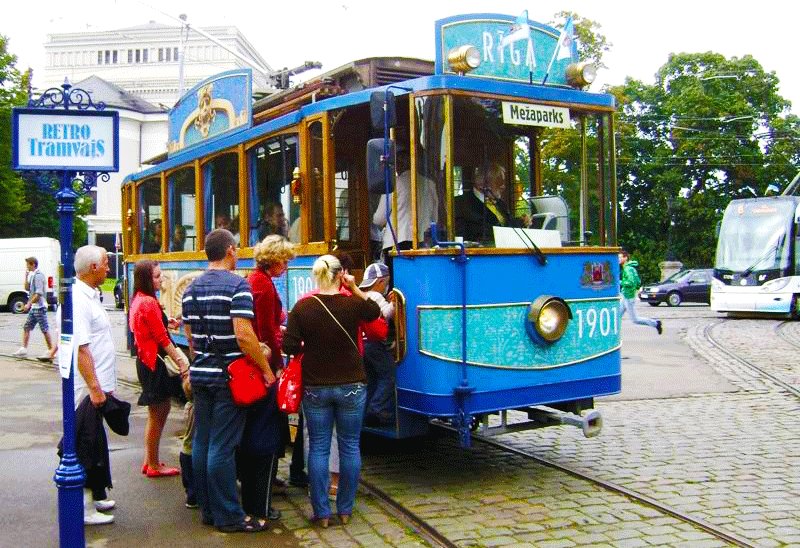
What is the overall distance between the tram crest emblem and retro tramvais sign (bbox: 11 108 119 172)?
3.56 m

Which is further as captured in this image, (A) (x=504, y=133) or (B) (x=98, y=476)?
(A) (x=504, y=133)

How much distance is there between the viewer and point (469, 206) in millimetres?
6805

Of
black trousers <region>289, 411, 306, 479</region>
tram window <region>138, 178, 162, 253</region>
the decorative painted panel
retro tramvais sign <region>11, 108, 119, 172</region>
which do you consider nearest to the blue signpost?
retro tramvais sign <region>11, 108, 119, 172</region>

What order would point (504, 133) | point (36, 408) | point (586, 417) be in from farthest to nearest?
point (36, 408)
point (504, 133)
point (586, 417)

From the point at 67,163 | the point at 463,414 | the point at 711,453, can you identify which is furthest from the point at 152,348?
the point at 711,453

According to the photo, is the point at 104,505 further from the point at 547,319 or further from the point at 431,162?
the point at 547,319

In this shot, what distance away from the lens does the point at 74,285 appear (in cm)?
556

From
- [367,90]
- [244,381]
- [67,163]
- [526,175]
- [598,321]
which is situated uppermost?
[367,90]

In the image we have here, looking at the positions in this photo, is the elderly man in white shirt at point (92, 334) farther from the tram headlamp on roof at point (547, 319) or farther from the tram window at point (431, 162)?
the tram headlamp on roof at point (547, 319)

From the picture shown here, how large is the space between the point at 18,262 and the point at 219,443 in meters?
31.1

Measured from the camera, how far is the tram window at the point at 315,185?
7320 millimetres

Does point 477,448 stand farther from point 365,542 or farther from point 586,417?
point 365,542

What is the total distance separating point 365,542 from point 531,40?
400cm

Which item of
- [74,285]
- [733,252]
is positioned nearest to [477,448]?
[74,285]
